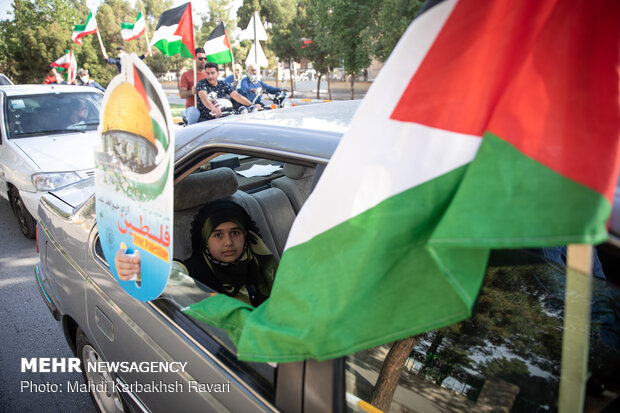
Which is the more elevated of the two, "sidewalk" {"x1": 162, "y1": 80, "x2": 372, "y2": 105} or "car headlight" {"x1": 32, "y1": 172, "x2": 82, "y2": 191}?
"sidewalk" {"x1": 162, "y1": 80, "x2": 372, "y2": 105}

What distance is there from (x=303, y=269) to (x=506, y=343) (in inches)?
24.7

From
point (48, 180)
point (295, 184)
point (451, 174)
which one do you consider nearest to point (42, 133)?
point (48, 180)

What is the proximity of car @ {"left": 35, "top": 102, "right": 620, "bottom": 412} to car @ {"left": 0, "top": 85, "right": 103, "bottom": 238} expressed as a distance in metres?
3.01

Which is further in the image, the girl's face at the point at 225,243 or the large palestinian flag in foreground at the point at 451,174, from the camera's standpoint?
the girl's face at the point at 225,243

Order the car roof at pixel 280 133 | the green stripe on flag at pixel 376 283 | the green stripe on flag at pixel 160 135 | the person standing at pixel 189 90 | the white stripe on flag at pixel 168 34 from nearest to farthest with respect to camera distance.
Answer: the green stripe on flag at pixel 376 283
the green stripe on flag at pixel 160 135
the car roof at pixel 280 133
the white stripe on flag at pixel 168 34
the person standing at pixel 189 90

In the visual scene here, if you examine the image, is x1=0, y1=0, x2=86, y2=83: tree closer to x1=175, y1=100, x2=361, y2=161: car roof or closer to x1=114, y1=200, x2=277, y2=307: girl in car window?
x1=114, y1=200, x2=277, y2=307: girl in car window

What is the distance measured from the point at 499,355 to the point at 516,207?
616 mm

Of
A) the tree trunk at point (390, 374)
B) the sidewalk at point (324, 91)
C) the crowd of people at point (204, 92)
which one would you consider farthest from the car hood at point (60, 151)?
the sidewalk at point (324, 91)

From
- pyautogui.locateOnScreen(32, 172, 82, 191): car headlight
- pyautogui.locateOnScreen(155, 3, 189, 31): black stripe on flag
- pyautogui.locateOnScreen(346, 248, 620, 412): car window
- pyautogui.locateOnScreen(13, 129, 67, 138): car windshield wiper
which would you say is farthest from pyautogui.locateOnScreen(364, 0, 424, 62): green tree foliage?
pyautogui.locateOnScreen(346, 248, 620, 412): car window

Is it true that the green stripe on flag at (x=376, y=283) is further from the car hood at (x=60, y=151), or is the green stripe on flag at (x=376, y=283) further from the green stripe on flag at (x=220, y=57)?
the green stripe on flag at (x=220, y=57)

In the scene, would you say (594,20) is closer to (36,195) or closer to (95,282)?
(95,282)

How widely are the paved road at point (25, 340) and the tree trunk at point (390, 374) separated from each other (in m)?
2.26

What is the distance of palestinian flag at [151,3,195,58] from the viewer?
16.7ft

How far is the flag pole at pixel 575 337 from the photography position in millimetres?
936
